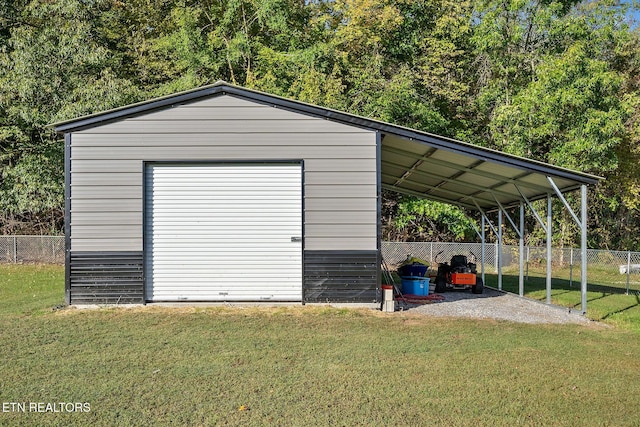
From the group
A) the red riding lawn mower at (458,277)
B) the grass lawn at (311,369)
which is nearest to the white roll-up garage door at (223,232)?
the grass lawn at (311,369)

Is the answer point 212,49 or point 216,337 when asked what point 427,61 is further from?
point 216,337

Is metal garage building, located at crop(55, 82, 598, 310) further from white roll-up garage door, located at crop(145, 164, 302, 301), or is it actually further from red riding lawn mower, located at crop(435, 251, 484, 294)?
red riding lawn mower, located at crop(435, 251, 484, 294)

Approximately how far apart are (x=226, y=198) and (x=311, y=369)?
4.97m

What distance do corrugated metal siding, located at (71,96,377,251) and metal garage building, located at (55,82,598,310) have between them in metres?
0.02

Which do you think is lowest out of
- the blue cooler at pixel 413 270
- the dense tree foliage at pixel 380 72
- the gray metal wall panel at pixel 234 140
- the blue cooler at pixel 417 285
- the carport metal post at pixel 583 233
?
the blue cooler at pixel 417 285

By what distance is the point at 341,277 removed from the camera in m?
10.4

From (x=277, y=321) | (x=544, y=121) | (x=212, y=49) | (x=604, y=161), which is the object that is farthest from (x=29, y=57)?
(x=604, y=161)

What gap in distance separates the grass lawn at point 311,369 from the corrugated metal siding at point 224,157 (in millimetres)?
1411

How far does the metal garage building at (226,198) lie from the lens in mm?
10328

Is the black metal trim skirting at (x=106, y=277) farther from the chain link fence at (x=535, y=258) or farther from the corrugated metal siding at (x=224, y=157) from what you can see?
the chain link fence at (x=535, y=258)

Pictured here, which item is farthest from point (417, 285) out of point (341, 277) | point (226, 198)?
point (226, 198)

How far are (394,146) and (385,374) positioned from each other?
584 cm

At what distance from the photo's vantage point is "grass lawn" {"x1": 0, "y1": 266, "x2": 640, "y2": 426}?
496 cm

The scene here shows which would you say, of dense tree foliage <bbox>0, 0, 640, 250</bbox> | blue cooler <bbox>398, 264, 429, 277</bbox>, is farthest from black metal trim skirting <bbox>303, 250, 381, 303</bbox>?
dense tree foliage <bbox>0, 0, 640, 250</bbox>
